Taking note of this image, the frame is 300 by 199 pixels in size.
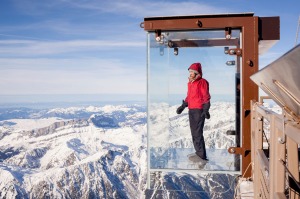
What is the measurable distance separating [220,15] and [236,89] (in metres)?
1.53

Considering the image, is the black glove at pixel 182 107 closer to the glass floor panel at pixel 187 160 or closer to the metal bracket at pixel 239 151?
the glass floor panel at pixel 187 160

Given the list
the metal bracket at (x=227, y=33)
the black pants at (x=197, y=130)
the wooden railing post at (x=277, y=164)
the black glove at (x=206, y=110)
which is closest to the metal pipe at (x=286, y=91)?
the wooden railing post at (x=277, y=164)

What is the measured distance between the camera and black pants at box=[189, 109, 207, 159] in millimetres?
7434

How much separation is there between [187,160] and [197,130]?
0.70 meters

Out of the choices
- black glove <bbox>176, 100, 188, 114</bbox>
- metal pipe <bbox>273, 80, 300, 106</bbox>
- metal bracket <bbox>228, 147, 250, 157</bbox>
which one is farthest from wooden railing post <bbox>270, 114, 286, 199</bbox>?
black glove <bbox>176, 100, 188, 114</bbox>

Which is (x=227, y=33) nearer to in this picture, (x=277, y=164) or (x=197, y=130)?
(x=197, y=130)

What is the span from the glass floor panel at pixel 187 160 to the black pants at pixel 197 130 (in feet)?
0.66

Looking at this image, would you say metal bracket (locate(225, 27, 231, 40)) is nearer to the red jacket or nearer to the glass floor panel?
the red jacket

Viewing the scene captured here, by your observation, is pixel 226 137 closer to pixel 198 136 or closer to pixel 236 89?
pixel 198 136

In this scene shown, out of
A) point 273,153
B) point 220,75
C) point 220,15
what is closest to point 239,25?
point 220,15

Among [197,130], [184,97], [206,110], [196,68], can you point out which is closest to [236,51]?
[196,68]

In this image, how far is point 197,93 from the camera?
23.9ft

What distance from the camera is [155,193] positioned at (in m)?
7.82

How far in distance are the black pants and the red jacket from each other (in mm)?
150
